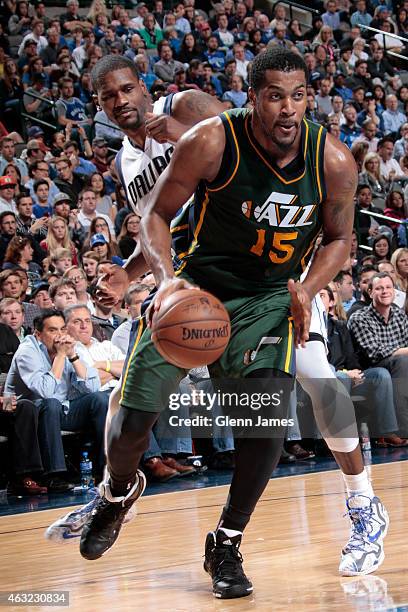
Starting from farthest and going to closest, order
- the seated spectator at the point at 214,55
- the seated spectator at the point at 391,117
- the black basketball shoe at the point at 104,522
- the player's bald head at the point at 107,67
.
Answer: the seated spectator at the point at 391,117
the seated spectator at the point at 214,55
the player's bald head at the point at 107,67
the black basketball shoe at the point at 104,522

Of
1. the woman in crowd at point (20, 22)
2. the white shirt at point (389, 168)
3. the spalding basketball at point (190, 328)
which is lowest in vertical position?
the white shirt at point (389, 168)

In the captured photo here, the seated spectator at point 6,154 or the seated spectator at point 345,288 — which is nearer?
the seated spectator at point 345,288

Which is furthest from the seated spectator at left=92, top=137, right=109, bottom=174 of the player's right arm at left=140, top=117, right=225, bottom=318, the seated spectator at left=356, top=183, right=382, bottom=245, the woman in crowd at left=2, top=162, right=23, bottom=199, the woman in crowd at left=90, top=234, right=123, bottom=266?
the player's right arm at left=140, top=117, right=225, bottom=318

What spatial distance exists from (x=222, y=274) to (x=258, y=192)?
333mm

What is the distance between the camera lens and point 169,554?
4387mm

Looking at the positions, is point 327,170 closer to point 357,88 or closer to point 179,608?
point 179,608

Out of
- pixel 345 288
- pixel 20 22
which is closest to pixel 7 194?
pixel 345 288

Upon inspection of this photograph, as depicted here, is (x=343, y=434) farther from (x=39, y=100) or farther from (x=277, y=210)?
(x=39, y=100)

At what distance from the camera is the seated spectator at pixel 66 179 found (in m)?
11.1

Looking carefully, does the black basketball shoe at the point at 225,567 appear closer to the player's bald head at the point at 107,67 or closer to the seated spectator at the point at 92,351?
the player's bald head at the point at 107,67

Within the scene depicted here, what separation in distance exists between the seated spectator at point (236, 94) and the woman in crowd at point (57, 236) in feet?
17.5

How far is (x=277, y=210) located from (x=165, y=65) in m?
11.3

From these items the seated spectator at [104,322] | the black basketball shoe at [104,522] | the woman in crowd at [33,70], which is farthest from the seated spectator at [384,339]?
the woman in crowd at [33,70]

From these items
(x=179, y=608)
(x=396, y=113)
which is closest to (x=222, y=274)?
(x=179, y=608)
